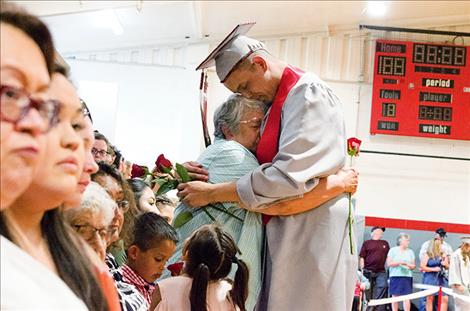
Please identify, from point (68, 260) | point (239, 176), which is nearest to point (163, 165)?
point (239, 176)

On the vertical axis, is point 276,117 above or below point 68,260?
above

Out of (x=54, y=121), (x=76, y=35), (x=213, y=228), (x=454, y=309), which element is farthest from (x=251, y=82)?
(x=454, y=309)

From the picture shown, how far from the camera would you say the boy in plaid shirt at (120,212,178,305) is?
2033 mm

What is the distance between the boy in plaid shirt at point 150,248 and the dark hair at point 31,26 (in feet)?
5.09

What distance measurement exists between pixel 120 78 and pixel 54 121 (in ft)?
25.9

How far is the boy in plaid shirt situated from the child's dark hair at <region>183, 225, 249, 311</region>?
16 centimetres

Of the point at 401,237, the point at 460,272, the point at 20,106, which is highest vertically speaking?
the point at 20,106

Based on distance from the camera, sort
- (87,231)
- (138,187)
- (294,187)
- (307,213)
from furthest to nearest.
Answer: (138,187) → (307,213) → (294,187) → (87,231)

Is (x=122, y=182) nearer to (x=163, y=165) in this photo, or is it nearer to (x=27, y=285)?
(x=163, y=165)

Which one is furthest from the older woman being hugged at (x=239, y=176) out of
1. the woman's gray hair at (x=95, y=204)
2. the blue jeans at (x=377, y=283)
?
the blue jeans at (x=377, y=283)

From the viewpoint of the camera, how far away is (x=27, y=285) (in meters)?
0.44

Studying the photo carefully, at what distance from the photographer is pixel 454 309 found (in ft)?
26.0

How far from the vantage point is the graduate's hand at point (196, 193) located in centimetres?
172

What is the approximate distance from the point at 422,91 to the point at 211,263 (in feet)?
22.6
